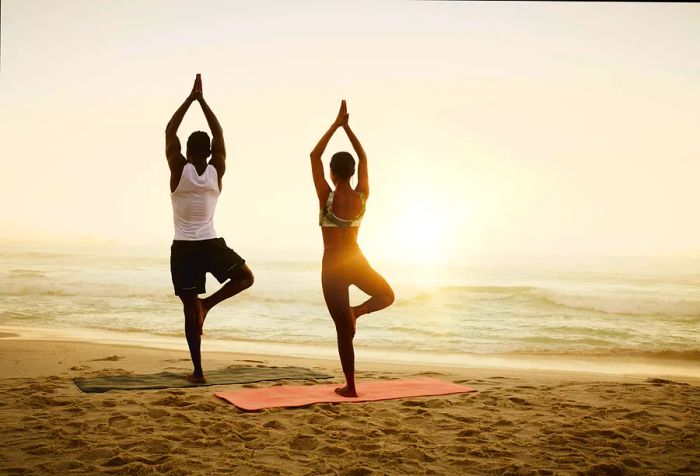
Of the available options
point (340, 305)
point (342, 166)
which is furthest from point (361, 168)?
point (340, 305)

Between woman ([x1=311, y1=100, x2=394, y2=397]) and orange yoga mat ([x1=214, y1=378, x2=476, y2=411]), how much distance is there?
458mm

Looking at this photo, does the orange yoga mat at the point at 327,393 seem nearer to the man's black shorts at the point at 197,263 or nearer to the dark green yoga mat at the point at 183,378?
the dark green yoga mat at the point at 183,378

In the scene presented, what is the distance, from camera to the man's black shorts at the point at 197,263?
5836 millimetres

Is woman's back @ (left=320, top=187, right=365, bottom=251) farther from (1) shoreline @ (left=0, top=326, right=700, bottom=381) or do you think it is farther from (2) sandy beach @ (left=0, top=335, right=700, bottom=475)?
(1) shoreline @ (left=0, top=326, right=700, bottom=381)

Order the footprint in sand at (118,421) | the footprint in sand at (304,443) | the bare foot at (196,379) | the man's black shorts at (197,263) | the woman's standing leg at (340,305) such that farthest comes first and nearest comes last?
the bare foot at (196,379), the man's black shorts at (197,263), the woman's standing leg at (340,305), the footprint in sand at (118,421), the footprint in sand at (304,443)

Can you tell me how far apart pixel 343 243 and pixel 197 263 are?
128cm

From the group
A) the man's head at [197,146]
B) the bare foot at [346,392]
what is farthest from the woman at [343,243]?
the man's head at [197,146]

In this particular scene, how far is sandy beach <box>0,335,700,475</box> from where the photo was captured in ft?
12.7

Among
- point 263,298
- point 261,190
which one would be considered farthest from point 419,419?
point 261,190

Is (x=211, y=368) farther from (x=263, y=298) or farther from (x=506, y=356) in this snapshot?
(x=263, y=298)

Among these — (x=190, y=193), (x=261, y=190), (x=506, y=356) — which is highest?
(x=261, y=190)

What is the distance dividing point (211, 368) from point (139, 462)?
356cm

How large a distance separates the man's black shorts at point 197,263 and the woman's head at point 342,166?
116 centimetres

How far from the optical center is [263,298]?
18984mm
